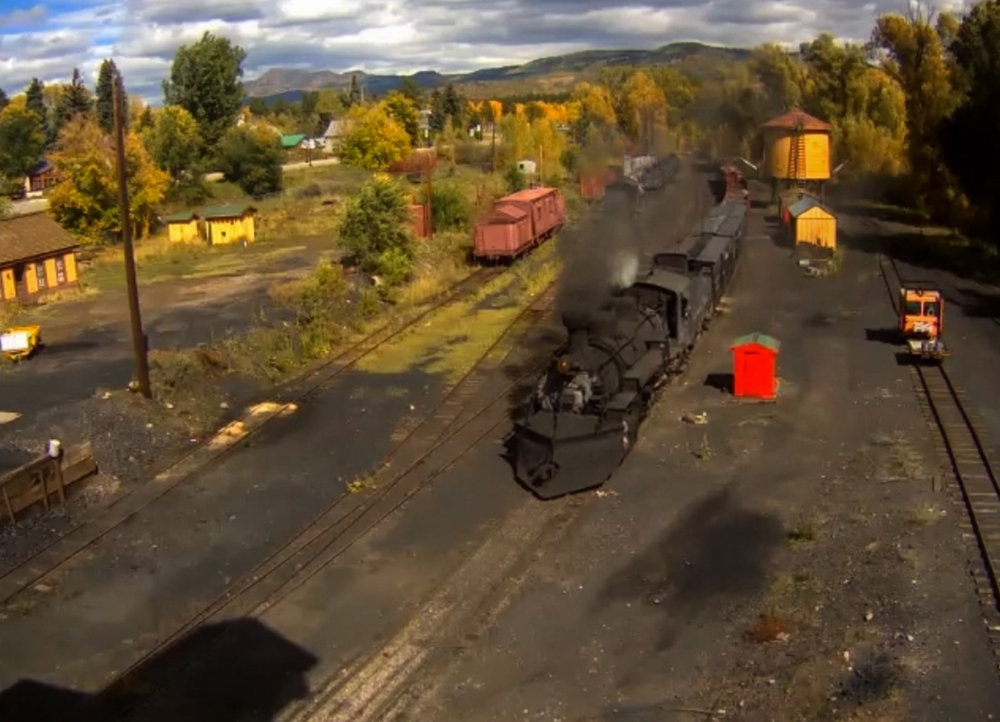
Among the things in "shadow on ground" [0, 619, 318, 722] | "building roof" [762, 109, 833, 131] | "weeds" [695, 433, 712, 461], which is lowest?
"shadow on ground" [0, 619, 318, 722]

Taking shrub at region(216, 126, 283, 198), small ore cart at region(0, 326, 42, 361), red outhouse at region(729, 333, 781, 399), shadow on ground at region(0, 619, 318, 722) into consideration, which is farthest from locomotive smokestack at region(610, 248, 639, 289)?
shrub at region(216, 126, 283, 198)

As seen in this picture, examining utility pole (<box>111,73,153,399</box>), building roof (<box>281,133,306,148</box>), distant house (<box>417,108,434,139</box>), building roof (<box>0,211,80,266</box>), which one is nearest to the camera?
utility pole (<box>111,73,153,399</box>)

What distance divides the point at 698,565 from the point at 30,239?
31.8m

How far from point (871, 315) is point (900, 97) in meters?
34.8

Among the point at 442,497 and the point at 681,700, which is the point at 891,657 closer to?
the point at 681,700

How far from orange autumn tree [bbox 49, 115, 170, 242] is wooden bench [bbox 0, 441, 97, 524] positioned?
33.3m

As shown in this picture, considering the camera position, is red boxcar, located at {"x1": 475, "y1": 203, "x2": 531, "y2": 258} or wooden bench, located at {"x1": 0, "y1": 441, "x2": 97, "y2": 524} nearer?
wooden bench, located at {"x1": 0, "y1": 441, "x2": 97, "y2": 524}

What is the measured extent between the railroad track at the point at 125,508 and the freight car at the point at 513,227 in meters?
11.9

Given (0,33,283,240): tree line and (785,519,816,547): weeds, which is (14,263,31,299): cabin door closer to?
(0,33,283,240): tree line

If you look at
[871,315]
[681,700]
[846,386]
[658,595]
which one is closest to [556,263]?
[871,315]

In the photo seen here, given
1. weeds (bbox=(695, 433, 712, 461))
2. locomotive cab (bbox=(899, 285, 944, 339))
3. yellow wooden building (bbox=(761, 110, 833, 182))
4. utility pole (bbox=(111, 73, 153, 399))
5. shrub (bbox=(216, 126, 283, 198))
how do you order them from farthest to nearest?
1. shrub (bbox=(216, 126, 283, 198))
2. yellow wooden building (bbox=(761, 110, 833, 182))
3. locomotive cab (bbox=(899, 285, 944, 339))
4. utility pole (bbox=(111, 73, 153, 399))
5. weeds (bbox=(695, 433, 712, 461))

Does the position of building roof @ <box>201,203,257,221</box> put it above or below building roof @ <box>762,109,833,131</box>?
below

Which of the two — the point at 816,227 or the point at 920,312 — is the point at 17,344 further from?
the point at 816,227

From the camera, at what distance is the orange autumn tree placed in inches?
1930
